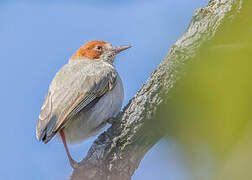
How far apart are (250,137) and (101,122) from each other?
143 inches

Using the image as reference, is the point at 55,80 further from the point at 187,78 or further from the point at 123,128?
the point at 187,78

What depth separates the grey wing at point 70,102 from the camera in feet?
14.0

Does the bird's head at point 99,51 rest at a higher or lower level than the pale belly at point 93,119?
higher

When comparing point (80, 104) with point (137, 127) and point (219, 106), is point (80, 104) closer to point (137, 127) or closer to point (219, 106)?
point (137, 127)

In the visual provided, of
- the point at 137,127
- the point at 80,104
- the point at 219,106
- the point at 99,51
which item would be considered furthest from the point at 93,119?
the point at 219,106

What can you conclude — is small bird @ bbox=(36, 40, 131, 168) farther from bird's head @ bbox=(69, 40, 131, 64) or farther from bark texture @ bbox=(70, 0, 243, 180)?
bird's head @ bbox=(69, 40, 131, 64)

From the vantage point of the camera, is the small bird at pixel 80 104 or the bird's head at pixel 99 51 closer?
the small bird at pixel 80 104

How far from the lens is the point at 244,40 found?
1.36 meters

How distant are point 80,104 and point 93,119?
285 mm

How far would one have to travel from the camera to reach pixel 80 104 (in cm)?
453

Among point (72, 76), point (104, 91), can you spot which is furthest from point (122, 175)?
point (72, 76)

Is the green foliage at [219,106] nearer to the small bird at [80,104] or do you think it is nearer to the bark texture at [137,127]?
the bark texture at [137,127]

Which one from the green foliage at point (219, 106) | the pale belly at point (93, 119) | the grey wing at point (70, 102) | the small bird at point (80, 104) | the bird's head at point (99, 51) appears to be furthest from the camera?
the bird's head at point (99, 51)

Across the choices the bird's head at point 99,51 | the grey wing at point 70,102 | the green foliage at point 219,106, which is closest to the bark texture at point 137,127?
the grey wing at point 70,102
